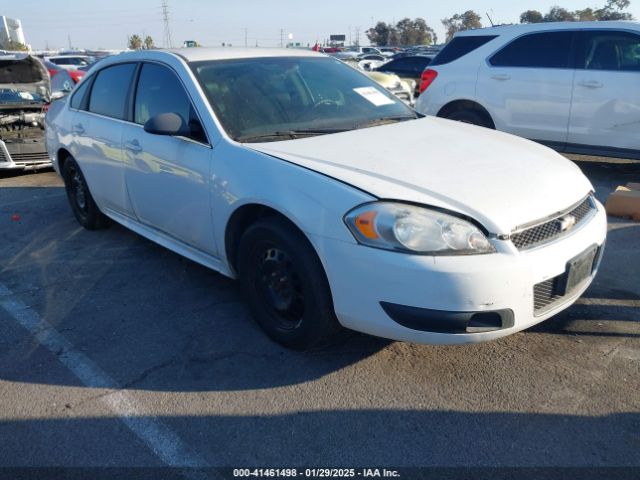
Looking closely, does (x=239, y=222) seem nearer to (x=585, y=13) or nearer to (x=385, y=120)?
(x=385, y=120)

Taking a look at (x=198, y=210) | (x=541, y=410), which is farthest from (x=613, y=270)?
(x=198, y=210)

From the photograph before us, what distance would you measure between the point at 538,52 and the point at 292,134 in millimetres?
4861

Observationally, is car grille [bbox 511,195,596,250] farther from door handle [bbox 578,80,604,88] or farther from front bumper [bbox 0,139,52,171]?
front bumper [bbox 0,139,52,171]

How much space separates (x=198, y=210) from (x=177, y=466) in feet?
5.42

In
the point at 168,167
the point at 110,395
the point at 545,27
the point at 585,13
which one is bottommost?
the point at 110,395

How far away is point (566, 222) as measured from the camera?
112 inches

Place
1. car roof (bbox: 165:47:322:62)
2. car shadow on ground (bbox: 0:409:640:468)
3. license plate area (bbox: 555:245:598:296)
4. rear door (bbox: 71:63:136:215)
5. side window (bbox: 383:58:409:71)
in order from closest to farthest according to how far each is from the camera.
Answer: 1. car shadow on ground (bbox: 0:409:640:468)
2. license plate area (bbox: 555:245:598:296)
3. car roof (bbox: 165:47:322:62)
4. rear door (bbox: 71:63:136:215)
5. side window (bbox: 383:58:409:71)

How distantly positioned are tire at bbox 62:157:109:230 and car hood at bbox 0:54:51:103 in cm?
385

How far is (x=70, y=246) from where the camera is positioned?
5.06m

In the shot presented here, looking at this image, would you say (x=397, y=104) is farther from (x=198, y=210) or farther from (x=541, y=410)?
(x=541, y=410)

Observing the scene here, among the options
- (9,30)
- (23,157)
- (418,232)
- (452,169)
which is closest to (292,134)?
(452,169)

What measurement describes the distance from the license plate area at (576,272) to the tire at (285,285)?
3.71 ft

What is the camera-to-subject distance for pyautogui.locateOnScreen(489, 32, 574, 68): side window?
6.82 m

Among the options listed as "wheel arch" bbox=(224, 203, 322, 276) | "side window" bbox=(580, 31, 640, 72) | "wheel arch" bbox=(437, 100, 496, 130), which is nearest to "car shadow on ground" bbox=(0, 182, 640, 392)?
"wheel arch" bbox=(224, 203, 322, 276)
